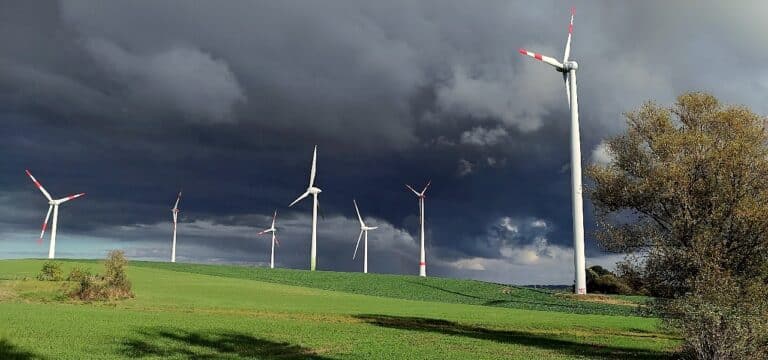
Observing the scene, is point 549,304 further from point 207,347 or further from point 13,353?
point 13,353

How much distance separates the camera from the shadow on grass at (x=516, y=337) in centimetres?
3841

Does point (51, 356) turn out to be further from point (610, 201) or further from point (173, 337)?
point (610, 201)

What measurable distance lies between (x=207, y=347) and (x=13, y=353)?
412 inches

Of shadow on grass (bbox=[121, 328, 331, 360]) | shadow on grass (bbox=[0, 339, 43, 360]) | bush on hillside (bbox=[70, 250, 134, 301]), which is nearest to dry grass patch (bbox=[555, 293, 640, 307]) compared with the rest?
shadow on grass (bbox=[121, 328, 331, 360])

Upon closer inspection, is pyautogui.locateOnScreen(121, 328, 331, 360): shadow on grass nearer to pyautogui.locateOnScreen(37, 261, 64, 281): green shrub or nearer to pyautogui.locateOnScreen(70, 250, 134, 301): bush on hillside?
pyautogui.locateOnScreen(70, 250, 134, 301): bush on hillside

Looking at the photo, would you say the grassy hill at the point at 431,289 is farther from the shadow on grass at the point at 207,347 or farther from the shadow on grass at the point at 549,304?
the shadow on grass at the point at 207,347

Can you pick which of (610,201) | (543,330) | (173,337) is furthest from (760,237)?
(173,337)

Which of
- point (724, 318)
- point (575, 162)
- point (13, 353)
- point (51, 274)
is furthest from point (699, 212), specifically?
point (51, 274)

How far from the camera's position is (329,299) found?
82.1 metres

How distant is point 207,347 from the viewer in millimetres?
36125

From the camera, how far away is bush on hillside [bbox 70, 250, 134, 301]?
219ft

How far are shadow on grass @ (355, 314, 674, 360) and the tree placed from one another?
4880 millimetres

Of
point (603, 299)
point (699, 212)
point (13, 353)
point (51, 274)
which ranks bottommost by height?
point (603, 299)

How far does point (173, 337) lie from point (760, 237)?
127 feet
